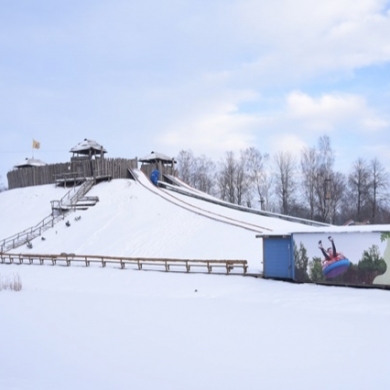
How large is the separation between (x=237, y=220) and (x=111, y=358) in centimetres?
2425

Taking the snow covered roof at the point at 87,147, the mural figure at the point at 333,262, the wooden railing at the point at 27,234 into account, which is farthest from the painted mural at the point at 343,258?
the snow covered roof at the point at 87,147

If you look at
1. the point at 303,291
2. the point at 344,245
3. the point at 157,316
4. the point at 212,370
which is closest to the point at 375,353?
the point at 212,370

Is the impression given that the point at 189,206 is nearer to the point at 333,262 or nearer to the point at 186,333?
the point at 333,262

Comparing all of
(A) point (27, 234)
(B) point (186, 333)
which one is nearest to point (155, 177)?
(A) point (27, 234)

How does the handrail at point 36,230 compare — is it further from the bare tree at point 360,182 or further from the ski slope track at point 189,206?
the bare tree at point 360,182

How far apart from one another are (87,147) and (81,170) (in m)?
2.78

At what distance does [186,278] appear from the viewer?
67.7 ft

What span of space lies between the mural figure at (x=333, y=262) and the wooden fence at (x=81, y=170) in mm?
26665

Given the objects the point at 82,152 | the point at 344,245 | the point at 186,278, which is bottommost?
the point at 186,278

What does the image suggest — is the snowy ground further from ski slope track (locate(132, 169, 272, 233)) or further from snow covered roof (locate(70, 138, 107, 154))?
snow covered roof (locate(70, 138, 107, 154))

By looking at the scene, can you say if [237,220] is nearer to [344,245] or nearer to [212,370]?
[344,245]

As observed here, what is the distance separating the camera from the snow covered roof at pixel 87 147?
43281 millimetres

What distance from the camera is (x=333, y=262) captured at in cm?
1808

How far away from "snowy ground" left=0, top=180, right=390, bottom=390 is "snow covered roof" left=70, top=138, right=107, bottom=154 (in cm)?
2043
